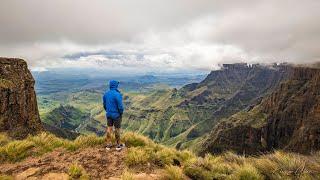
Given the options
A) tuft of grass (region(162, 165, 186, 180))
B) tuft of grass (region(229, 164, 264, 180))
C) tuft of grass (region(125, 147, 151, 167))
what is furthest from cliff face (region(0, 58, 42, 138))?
tuft of grass (region(229, 164, 264, 180))

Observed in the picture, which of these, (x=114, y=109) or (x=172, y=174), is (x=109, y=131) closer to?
(x=114, y=109)

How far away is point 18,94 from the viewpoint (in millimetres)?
79500

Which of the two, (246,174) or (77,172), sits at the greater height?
(77,172)

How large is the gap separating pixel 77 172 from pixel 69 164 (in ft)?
5.45

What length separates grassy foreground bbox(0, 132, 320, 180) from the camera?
53.0ft

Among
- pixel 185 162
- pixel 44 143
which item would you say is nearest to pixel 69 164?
pixel 44 143

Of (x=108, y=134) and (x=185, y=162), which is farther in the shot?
(x=108, y=134)

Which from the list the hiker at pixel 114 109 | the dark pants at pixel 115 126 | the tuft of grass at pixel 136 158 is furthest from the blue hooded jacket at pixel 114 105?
the tuft of grass at pixel 136 158

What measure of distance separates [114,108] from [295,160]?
9510mm

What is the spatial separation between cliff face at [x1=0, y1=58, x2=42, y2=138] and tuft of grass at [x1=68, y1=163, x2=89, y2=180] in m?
56.6

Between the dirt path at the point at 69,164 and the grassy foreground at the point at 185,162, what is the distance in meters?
0.56

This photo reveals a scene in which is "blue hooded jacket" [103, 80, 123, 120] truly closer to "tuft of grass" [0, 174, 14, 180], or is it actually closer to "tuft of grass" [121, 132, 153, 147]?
"tuft of grass" [121, 132, 153, 147]

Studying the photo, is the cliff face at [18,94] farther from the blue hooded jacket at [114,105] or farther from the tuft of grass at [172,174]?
the tuft of grass at [172,174]

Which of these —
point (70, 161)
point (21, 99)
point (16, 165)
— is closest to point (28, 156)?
point (16, 165)
